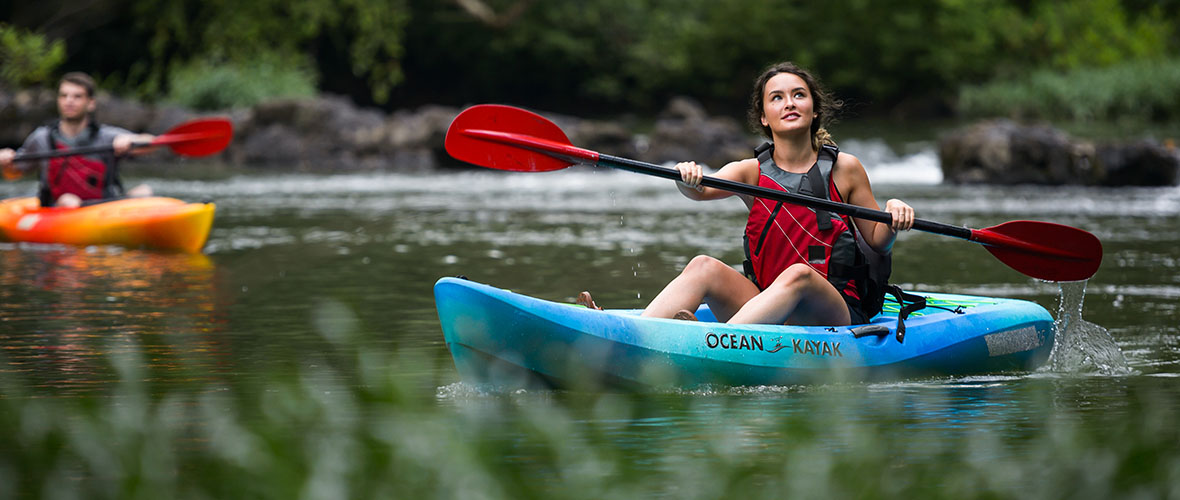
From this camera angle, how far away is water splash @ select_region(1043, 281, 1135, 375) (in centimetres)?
486

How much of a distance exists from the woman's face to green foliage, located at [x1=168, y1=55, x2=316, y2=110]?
19593 mm

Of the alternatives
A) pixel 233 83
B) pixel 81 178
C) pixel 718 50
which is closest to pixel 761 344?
pixel 81 178

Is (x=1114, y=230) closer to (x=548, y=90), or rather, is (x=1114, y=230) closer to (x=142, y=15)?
(x=142, y=15)

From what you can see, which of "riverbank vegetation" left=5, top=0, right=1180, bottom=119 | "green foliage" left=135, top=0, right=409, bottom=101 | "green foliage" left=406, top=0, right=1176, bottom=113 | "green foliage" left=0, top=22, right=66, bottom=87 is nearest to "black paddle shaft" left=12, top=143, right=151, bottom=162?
"green foliage" left=0, top=22, right=66, bottom=87

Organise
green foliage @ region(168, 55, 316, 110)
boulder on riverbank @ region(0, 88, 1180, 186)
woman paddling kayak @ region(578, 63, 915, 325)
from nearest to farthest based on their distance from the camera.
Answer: woman paddling kayak @ region(578, 63, 915, 325) → boulder on riverbank @ region(0, 88, 1180, 186) → green foliage @ region(168, 55, 316, 110)

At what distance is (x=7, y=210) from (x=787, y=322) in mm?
6438

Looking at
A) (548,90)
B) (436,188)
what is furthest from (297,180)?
(548,90)

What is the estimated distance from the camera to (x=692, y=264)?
4.20m

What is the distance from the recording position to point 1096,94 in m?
28.3

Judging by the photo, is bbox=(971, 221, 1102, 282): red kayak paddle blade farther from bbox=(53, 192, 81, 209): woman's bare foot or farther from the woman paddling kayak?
bbox=(53, 192, 81, 209): woman's bare foot

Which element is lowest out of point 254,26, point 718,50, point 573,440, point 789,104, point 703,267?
point 573,440

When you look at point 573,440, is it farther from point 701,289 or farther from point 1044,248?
point 1044,248

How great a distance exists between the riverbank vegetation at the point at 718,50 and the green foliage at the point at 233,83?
221 inches

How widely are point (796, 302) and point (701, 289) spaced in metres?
0.28
